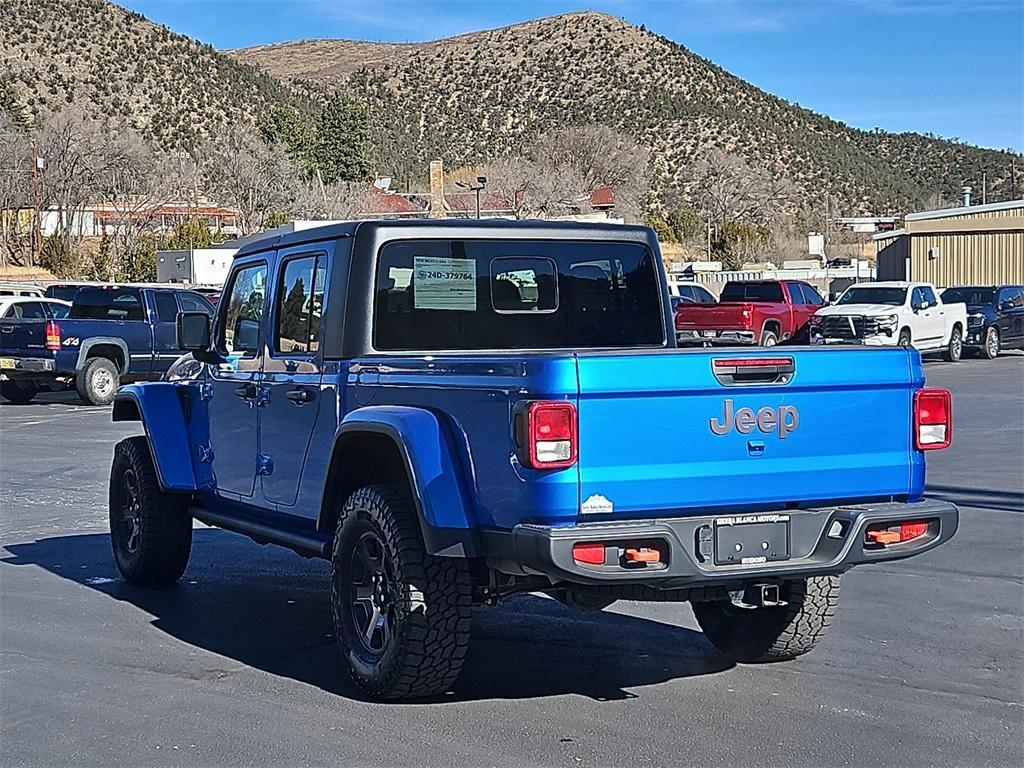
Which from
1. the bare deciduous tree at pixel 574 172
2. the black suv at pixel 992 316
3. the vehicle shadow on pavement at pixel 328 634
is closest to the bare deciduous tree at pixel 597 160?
the bare deciduous tree at pixel 574 172

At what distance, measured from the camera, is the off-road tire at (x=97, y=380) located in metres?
22.8

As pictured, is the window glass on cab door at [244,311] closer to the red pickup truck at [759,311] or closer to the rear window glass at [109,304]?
the rear window glass at [109,304]

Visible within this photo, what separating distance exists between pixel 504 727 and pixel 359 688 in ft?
2.68

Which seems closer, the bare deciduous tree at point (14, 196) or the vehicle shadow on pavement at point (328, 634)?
the vehicle shadow on pavement at point (328, 634)

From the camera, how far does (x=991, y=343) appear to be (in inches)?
1332

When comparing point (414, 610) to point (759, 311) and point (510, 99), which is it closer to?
point (759, 311)

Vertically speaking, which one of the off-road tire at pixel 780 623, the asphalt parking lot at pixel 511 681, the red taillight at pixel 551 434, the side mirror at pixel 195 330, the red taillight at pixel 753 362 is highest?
the side mirror at pixel 195 330

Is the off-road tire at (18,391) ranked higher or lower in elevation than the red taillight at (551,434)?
lower

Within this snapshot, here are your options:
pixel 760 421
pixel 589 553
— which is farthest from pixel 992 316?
pixel 589 553

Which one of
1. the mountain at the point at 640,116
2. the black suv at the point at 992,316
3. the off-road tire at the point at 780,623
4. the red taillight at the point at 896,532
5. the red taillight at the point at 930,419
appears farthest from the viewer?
the mountain at the point at 640,116

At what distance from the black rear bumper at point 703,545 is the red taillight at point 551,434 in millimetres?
258

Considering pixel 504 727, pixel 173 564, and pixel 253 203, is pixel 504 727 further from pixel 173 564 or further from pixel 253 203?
pixel 253 203

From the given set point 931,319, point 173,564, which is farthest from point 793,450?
point 931,319

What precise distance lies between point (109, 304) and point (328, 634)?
1726cm
